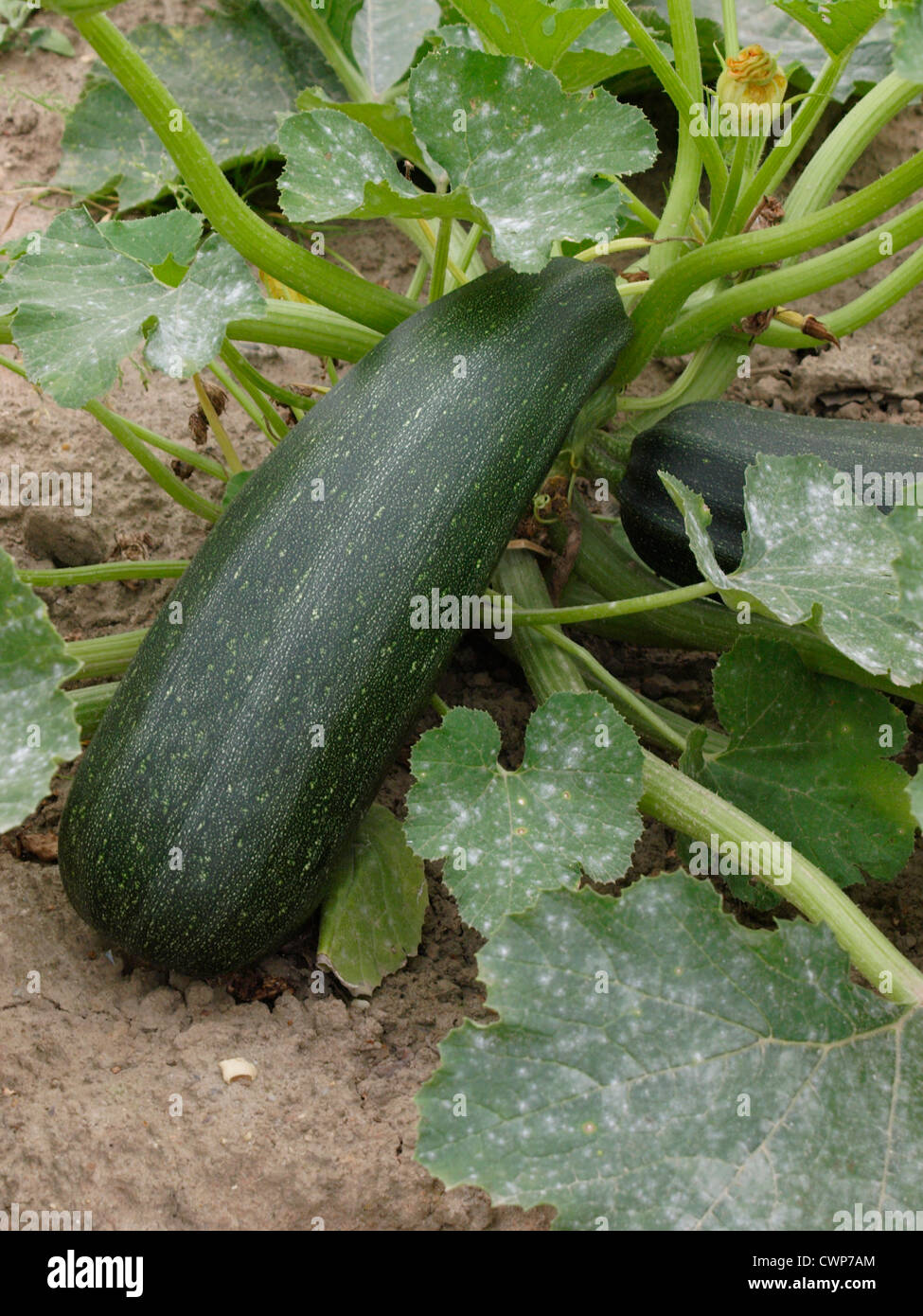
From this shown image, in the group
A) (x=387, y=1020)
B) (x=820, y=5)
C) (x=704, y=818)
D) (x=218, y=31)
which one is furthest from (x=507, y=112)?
(x=218, y=31)

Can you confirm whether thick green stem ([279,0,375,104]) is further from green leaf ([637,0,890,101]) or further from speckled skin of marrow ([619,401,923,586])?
speckled skin of marrow ([619,401,923,586])

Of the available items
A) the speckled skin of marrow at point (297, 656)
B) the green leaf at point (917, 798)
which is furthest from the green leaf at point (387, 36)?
the green leaf at point (917, 798)

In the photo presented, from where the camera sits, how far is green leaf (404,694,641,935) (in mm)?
1564

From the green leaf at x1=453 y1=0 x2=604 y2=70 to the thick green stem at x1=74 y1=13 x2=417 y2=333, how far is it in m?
0.41

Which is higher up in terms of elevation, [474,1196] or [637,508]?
[637,508]

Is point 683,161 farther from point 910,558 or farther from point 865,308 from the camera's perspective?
point 910,558

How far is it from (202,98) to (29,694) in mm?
1953

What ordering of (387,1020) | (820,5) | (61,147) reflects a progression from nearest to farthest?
(820,5) → (387,1020) → (61,147)

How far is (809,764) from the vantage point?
184 cm

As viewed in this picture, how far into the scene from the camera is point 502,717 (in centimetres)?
216

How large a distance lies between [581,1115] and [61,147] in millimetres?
2545

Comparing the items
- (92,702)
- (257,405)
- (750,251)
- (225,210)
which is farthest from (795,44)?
(92,702)

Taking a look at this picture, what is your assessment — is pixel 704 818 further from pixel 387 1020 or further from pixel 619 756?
pixel 387 1020

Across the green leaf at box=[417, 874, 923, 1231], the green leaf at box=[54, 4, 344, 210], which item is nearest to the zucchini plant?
the green leaf at box=[417, 874, 923, 1231]
